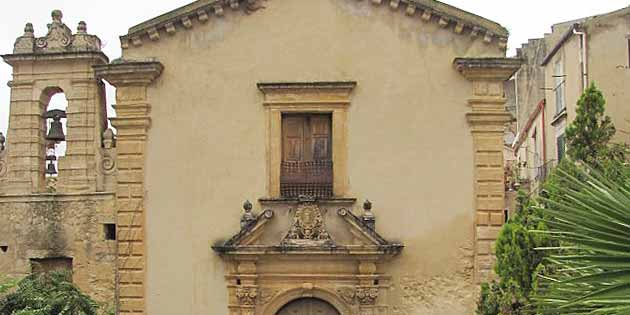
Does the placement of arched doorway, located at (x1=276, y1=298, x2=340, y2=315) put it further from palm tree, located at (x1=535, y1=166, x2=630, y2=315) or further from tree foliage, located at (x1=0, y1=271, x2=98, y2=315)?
palm tree, located at (x1=535, y1=166, x2=630, y2=315)

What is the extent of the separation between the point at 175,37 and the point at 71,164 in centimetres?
294

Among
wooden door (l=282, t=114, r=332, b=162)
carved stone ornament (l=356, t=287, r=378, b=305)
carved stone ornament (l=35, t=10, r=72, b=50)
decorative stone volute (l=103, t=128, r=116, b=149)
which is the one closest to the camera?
carved stone ornament (l=356, t=287, r=378, b=305)

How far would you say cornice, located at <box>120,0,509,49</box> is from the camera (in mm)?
15805

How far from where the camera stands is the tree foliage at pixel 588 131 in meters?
14.2

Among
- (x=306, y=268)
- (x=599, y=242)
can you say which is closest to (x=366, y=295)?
(x=306, y=268)

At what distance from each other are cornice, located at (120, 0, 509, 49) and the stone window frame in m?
1.51

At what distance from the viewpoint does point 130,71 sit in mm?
16000

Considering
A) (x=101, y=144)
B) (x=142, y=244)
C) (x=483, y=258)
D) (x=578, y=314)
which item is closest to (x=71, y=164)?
(x=101, y=144)

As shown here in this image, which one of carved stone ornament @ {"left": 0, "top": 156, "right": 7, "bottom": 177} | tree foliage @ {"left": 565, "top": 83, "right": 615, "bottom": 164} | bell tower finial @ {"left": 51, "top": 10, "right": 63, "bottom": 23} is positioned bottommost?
carved stone ornament @ {"left": 0, "top": 156, "right": 7, "bottom": 177}

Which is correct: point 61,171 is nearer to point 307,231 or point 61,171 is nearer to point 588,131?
point 307,231

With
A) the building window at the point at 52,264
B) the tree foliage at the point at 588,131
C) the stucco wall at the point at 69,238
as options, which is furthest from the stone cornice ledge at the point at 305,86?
the building window at the point at 52,264

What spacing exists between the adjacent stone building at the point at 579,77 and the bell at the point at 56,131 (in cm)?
968

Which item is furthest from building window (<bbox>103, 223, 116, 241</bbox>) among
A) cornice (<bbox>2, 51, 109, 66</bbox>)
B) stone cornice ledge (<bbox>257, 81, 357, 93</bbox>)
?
stone cornice ledge (<bbox>257, 81, 357, 93</bbox>)

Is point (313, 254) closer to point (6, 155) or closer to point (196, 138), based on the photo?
point (196, 138)
